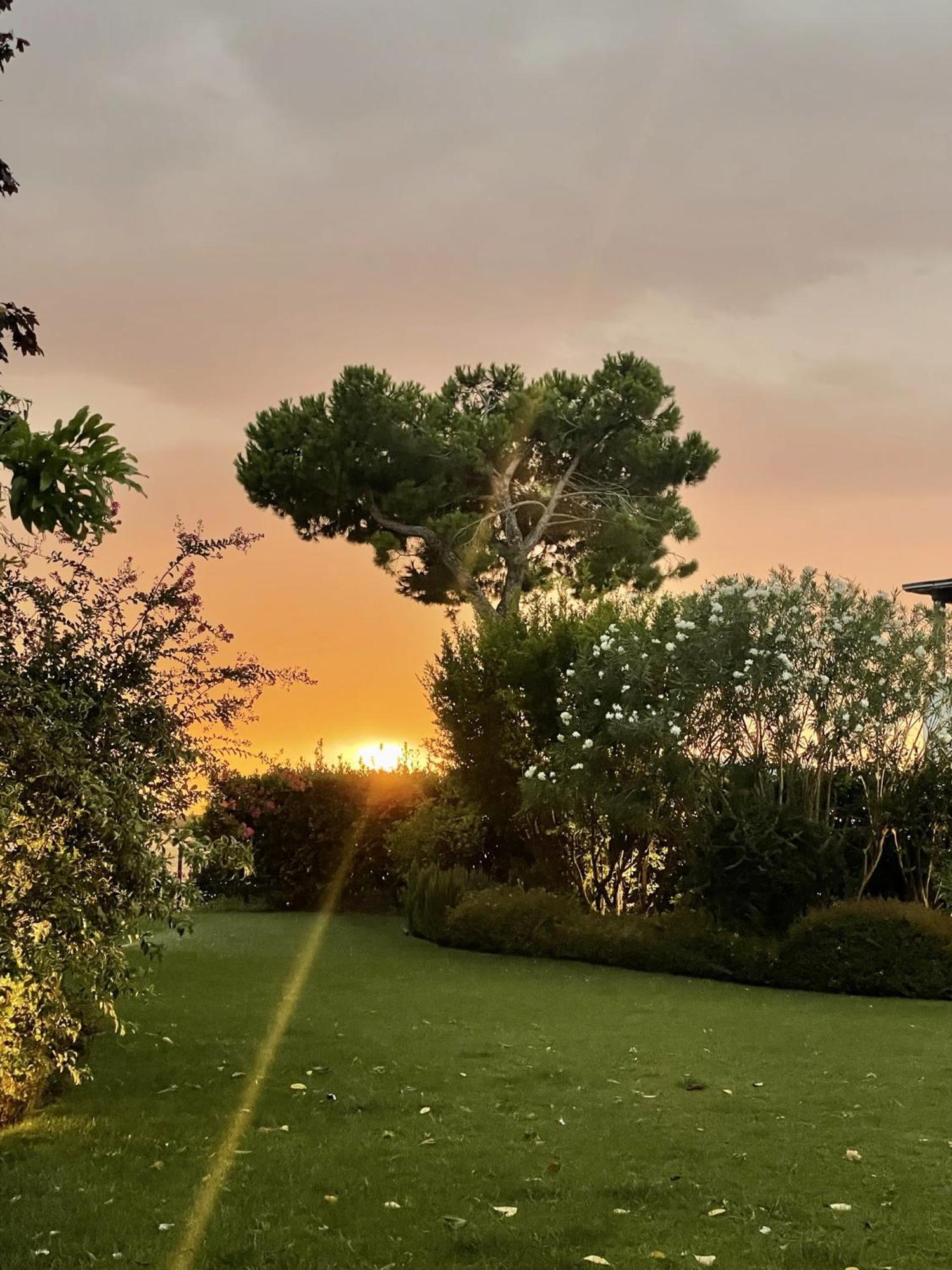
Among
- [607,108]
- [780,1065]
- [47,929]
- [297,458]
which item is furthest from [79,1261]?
[297,458]

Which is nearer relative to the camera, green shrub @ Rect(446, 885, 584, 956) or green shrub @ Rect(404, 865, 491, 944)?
green shrub @ Rect(446, 885, 584, 956)

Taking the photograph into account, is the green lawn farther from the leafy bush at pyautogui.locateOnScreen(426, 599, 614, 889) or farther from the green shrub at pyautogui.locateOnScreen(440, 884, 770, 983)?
the leafy bush at pyautogui.locateOnScreen(426, 599, 614, 889)

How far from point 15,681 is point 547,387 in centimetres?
2862

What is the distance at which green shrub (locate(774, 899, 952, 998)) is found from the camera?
45.6 ft

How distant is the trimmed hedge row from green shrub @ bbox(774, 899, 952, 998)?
10mm

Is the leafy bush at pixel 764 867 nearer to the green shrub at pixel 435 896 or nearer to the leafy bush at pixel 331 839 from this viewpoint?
the green shrub at pixel 435 896

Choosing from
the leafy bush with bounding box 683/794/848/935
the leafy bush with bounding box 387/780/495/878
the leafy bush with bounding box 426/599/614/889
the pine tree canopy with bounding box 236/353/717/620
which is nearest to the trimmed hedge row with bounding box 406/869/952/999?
the leafy bush with bounding box 683/794/848/935

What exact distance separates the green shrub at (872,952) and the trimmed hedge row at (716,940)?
10mm

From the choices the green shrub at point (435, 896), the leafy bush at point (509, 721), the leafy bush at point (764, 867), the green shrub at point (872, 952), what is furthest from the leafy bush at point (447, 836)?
the green shrub at point (872, 952)

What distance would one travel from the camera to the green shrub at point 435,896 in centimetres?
1775

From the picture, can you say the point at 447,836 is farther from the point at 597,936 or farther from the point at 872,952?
the point at 872,952

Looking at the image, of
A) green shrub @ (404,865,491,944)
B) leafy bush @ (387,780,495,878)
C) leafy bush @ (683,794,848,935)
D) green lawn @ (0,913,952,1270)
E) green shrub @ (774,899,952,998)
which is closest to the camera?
green lawn @ (0,913,952,1270)

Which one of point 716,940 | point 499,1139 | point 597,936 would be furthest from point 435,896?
point 499,1139

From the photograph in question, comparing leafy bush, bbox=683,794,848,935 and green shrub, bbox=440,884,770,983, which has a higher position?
leafy bush, bbox=683,794,848,935
